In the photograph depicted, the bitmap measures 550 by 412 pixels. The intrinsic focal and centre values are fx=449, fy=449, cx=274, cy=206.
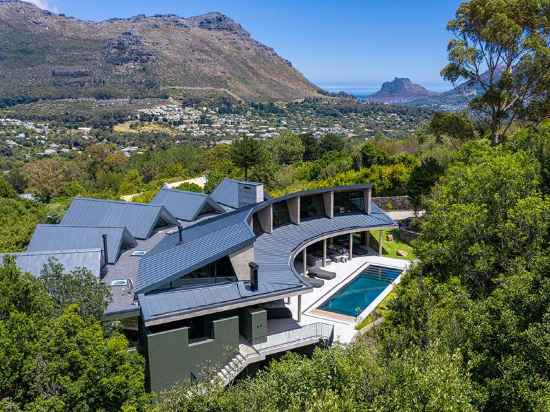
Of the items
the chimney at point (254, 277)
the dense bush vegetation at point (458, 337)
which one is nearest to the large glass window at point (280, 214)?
the chimney at point (254, 277)

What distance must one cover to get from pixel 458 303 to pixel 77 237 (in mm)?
18077

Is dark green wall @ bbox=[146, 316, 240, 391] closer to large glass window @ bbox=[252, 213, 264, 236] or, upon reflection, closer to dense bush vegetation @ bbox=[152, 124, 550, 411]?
dense bush vegetation @ bbox=[152, 124, 550, 411]

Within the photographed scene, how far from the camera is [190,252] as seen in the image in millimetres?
18984

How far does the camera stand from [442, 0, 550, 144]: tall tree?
30859mm

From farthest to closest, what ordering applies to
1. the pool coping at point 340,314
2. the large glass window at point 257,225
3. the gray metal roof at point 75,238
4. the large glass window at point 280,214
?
1. the large glass window at point 280,214
2. the large glass window at point 257,225
3. the pool coping at point 340,314
4. the gray metal roof at point 75,238

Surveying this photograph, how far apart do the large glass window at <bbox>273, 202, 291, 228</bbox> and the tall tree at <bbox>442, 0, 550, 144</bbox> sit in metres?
16.9

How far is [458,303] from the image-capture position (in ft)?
45.5

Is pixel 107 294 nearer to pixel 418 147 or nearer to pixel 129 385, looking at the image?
pixel 129 385

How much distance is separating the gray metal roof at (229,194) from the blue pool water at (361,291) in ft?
30.3

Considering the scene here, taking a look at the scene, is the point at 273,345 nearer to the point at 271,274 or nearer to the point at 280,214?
the point at 271,274

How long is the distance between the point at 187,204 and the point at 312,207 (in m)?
8.26

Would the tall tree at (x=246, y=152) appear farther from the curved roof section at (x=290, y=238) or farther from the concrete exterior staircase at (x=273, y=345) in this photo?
the concrete exterior staircase at (x=273, y=345)

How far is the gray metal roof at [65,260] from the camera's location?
1868cm

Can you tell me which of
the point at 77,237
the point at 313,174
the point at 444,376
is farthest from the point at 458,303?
the point at 313,174
